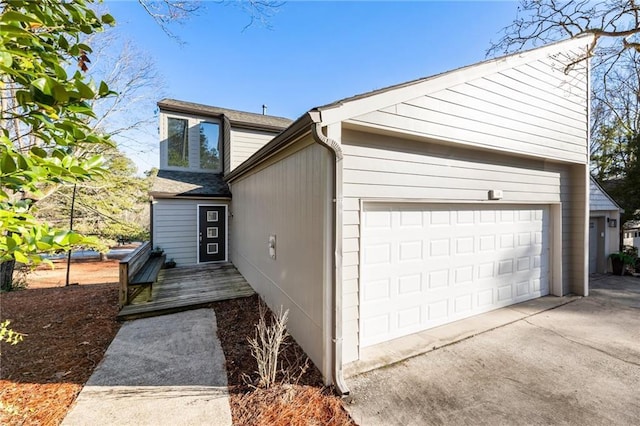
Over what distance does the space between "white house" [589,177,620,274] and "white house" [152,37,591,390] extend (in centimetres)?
382

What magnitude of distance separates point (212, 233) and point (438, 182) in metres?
7.65

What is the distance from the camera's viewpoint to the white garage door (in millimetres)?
3846

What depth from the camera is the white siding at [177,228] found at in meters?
8.52

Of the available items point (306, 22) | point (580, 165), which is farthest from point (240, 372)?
point (580, 165)

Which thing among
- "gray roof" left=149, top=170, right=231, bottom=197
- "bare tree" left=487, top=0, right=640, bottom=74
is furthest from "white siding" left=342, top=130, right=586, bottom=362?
"gray roof" left=149, top=170, right=231, bottom=197

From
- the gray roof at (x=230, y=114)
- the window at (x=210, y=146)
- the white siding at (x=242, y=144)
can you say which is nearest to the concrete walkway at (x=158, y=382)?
the white siding at (x=242, y=144)

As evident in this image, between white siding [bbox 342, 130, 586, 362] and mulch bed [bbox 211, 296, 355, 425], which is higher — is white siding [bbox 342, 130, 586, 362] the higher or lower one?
the higher one

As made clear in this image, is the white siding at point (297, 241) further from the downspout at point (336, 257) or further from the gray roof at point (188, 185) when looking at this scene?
the gray roof at point (188, 185)

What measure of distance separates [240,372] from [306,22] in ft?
23.7

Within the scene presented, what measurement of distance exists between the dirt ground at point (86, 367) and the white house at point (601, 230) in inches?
404

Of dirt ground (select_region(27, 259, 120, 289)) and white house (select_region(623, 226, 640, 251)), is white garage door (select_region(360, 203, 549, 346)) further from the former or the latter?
white house (select_region(623, 226, 640, 251))

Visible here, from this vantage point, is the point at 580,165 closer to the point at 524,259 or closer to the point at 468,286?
the point at 524,259

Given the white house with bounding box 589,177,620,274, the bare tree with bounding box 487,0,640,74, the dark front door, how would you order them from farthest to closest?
the dark front door
the white house with bounding box 589,177,620,274
the bare tree with bounding box 487,0,640,74

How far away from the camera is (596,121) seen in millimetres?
13961
